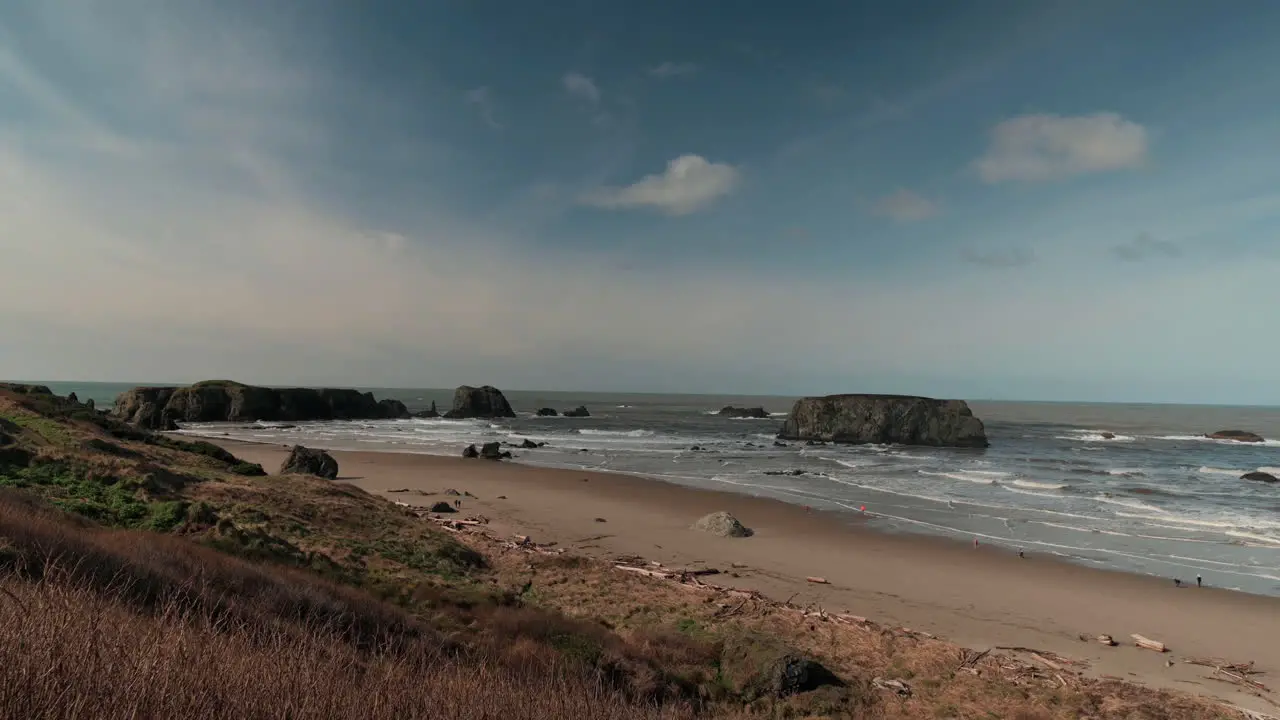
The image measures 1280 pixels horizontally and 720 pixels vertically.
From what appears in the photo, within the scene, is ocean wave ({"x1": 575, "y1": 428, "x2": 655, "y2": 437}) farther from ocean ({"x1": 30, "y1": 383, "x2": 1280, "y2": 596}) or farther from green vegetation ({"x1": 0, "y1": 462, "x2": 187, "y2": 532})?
green vegetation ({"x1": 0, "y1": 462, "x2": 187, "y2": 532})

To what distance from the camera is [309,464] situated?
2748 centimetres

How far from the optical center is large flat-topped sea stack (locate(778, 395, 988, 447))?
65000 mm

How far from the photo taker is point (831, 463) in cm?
4531

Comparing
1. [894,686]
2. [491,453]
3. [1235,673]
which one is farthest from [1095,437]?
[894,686]

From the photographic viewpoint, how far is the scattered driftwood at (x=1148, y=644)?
1167 centimetres

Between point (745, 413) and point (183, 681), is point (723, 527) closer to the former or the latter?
point (183, 681)

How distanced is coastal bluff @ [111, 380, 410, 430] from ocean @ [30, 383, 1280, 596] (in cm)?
1059

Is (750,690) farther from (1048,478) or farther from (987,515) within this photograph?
(1048,478)

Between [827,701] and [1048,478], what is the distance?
1443 inches

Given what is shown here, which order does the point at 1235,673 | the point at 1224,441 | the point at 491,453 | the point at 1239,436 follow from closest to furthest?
the point at 1235,673 < the point at 491,453 < the point at 1224,441 < the point at 1239,436

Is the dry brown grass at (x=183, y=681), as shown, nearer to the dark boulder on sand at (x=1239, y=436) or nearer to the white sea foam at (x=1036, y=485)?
the white sea foam at (x=1036, y=485)

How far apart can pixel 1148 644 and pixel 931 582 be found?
185 inches

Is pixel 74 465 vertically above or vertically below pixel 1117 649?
above

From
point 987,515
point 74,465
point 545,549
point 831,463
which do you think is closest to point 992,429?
point 831,463
